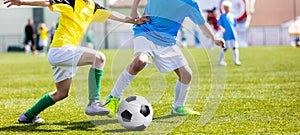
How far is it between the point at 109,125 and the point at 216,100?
139 cm

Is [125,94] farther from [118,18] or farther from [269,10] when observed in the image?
A: [269,10]

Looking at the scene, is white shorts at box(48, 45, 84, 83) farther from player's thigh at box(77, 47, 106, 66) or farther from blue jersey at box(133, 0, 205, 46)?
blue jersey at box(133, 0, 205, 46)

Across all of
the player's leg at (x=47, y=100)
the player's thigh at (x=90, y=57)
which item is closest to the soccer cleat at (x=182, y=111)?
the player's thigh at (x=90, y=57)

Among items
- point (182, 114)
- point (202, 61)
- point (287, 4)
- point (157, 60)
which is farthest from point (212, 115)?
point (287, 4)

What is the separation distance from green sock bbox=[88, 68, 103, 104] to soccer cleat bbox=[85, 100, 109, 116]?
0.04 metres

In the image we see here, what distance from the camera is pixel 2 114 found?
6328mm

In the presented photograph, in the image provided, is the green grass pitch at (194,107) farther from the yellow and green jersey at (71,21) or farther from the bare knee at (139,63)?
the yellow and green jersey at (71,21)

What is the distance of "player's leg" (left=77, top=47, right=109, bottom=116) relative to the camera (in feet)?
16.9

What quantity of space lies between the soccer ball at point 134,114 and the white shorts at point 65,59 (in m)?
0.60

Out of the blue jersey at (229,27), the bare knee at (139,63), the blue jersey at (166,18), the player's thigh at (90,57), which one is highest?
the blue jersey at (166,18)

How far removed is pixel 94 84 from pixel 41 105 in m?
0.66

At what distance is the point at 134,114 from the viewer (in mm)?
4902

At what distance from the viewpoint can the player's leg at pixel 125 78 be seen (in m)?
5.32

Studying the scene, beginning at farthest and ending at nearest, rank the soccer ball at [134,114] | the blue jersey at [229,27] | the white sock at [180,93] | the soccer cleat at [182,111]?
the blue jersey at [229,27], the white sock at [180,93], the soccer cleat at [182,111], the soccer ball at [134,114]
